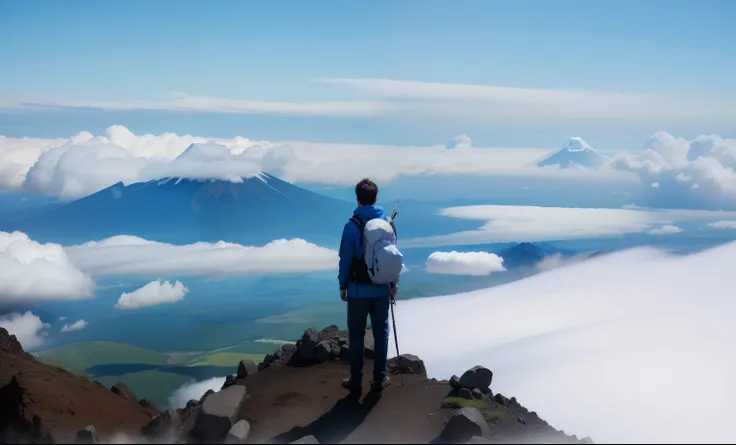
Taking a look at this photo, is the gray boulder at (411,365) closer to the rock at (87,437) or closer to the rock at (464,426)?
the rock at (464,426)

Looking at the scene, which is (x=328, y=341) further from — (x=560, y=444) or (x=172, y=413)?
(x=560, y=444)

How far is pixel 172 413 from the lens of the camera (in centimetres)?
1363

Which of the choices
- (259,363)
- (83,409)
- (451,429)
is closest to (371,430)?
(451,429)

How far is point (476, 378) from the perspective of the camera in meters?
13.7

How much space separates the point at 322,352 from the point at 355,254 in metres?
4.35

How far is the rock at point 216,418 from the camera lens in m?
12.5

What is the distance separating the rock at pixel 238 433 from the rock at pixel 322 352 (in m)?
3.37

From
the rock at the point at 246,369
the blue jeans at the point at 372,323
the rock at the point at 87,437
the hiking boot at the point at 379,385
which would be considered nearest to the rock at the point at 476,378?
the hiking boot at the point at 379,385

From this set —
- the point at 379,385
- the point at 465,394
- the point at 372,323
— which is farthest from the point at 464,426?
the point at 372,323

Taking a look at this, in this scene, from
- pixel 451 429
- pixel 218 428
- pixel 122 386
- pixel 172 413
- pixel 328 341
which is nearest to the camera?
pixel 451 429

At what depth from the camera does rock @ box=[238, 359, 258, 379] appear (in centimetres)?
1609

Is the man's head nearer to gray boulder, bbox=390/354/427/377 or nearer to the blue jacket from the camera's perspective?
the blue jacket

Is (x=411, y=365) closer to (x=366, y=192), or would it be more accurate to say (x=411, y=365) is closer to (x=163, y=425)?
(x=366, y=192)

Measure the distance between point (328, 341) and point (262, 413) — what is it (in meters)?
3.23
